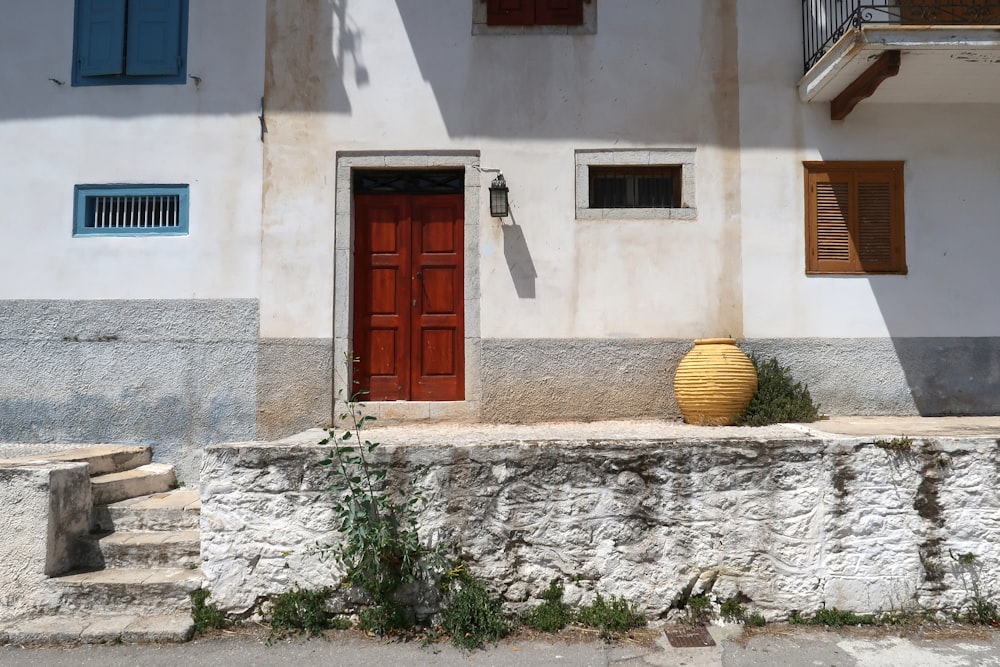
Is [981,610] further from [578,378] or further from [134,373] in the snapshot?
[134,373]

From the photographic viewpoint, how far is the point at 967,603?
468cm

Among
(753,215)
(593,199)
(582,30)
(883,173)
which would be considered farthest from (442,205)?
(883,173)

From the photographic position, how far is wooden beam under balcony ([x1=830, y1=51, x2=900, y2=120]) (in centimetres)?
589

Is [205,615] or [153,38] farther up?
[153,38]

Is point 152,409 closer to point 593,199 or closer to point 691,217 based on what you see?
point 593,199

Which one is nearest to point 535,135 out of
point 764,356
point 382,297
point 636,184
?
point 636,184

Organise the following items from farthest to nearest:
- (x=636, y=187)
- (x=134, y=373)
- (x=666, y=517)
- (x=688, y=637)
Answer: (x=636, y=187) < (x=134, y=373) < (x=666, y=517) < (x=688, y=637)

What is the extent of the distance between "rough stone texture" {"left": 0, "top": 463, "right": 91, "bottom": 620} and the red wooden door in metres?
2.78

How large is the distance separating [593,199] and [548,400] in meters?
2.05

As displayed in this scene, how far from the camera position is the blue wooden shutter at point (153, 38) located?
22.3 feet

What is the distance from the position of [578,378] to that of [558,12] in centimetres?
368

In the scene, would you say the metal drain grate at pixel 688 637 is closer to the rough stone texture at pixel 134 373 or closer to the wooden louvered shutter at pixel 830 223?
the wooden louvered shutter at pixel 830 223

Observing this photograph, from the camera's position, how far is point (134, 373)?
666 cm

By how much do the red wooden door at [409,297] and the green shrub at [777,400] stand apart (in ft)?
9.11
